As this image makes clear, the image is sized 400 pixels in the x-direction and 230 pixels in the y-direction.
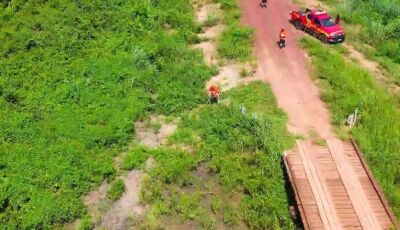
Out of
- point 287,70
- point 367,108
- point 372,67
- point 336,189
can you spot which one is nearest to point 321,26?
point 372,67

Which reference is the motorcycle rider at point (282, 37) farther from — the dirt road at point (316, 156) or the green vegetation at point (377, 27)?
the green vegetation at point (377, 27)

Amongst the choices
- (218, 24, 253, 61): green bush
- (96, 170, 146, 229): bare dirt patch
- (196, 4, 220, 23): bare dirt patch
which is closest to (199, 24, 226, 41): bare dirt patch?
(218, 24, 253, 61): green bush

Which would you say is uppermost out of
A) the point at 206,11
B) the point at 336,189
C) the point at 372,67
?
the point at 206,11

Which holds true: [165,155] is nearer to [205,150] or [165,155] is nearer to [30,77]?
[205,150]

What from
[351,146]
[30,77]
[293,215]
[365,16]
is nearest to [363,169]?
[351,146]

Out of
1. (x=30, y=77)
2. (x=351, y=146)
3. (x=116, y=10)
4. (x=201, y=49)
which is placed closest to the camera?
(x=351, y=146)

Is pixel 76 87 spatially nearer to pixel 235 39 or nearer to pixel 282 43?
pixel 235 39

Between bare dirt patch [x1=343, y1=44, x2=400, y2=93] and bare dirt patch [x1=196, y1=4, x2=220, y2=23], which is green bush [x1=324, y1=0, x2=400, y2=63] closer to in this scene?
bare dirt patch [x1=343, y1=44, x2=400, y2=93]
